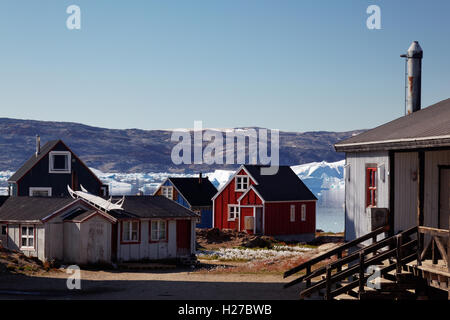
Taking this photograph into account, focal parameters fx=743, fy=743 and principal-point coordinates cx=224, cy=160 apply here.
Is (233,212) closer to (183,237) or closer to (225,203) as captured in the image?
(225,203)

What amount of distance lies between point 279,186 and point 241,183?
10.9 feet

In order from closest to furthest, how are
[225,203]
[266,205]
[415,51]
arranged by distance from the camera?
[415,51] < [266,205] < [225,203]

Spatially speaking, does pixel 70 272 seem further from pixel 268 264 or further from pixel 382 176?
pixel 382 176

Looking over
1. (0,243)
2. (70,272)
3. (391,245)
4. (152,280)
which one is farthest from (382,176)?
(0,243)

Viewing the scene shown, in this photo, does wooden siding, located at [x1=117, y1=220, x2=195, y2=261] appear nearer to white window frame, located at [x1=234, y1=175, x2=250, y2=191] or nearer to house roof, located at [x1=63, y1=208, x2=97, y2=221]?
house roof, located at [x1=63, y1=208, x2=97, y2=221]

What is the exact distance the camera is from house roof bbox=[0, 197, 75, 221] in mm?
38312

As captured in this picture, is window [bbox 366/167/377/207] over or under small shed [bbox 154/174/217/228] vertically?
over

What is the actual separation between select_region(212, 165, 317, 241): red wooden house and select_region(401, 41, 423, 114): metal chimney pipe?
2994 centimetres

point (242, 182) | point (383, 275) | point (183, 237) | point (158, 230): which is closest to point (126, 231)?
point (158, 230)

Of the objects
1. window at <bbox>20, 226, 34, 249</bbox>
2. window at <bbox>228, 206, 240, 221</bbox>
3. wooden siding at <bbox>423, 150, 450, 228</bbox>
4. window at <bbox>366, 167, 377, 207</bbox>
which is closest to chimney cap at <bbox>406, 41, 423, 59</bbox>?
window at <bbox>366, 167, 377, 207</bbox>

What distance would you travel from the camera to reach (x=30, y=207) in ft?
131

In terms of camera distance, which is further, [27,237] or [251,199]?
[251,199]

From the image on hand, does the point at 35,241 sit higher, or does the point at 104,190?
the point at 104,190

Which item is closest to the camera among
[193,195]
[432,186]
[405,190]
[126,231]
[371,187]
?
[432,186]
